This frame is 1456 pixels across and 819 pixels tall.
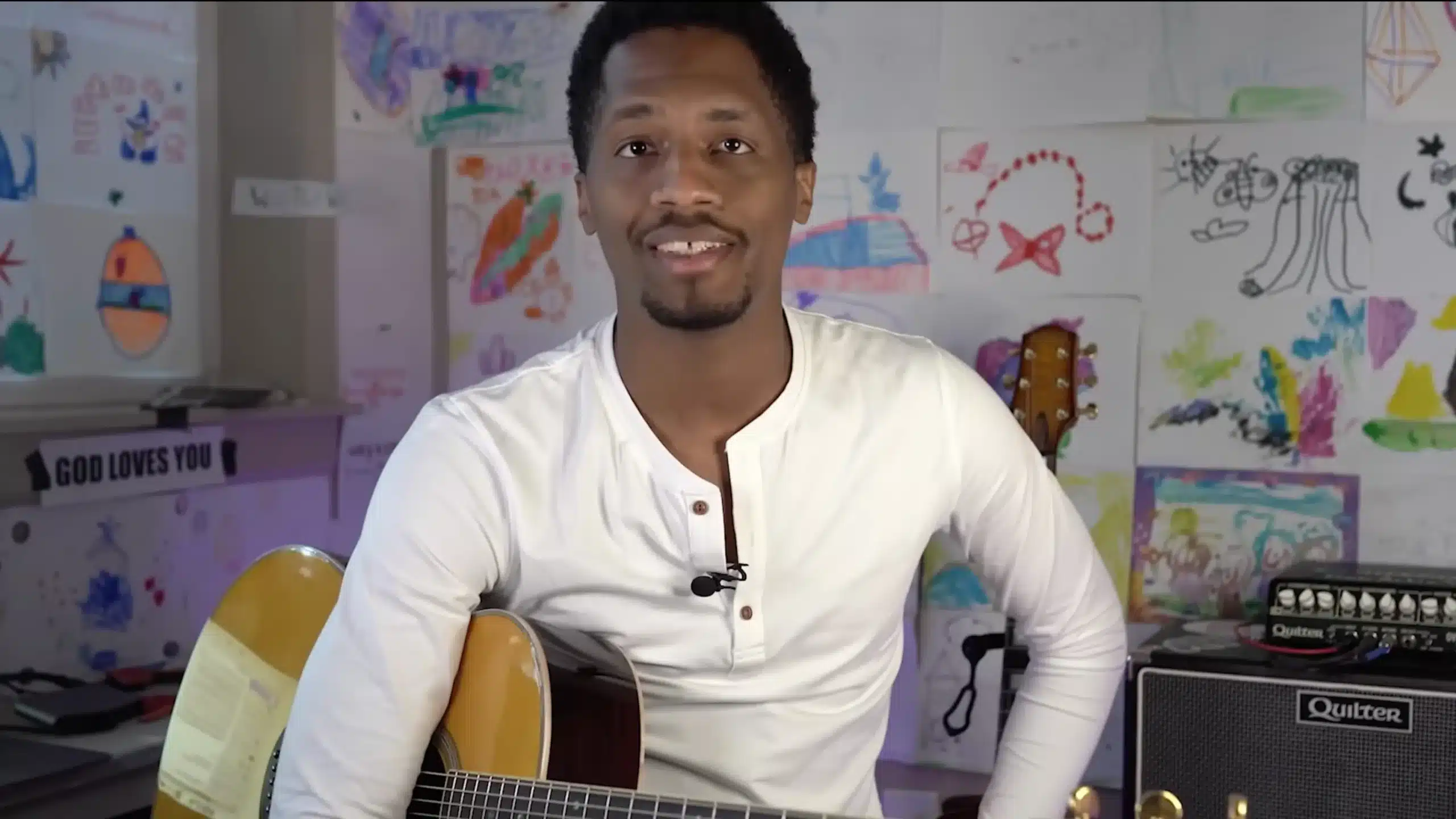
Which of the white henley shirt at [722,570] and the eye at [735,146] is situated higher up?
the eye at [735,146]

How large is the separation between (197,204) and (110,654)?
75cm

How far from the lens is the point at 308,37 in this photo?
238cm

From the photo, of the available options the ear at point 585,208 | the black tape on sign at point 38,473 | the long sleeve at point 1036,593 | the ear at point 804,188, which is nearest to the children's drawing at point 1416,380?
the long sleeve at point 1036,593

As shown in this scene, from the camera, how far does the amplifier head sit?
1666 millimetres

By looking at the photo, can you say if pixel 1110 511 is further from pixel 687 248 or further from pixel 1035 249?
pixel 687 248

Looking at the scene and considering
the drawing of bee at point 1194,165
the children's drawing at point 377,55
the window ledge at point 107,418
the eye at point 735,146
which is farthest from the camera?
the children's drawing at point 377,55

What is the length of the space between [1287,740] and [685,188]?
41.5 inches

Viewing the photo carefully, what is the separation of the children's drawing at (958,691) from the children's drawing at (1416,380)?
2.09 ft

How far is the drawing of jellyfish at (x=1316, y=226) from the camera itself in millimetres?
2006

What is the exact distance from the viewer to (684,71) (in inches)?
54.2

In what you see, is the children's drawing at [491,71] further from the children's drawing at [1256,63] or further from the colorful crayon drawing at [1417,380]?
the colorful crayon drawing at [1417,380]

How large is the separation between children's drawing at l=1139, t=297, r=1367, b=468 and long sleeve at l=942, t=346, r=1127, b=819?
72 centimetres

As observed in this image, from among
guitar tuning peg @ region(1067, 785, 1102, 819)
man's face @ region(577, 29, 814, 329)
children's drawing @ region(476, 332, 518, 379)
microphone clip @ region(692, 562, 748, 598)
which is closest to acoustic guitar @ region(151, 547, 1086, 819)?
microphone clip @ region(692, 562, 748, 598)

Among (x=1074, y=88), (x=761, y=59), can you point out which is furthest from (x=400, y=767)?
(x=1074, y=88)
